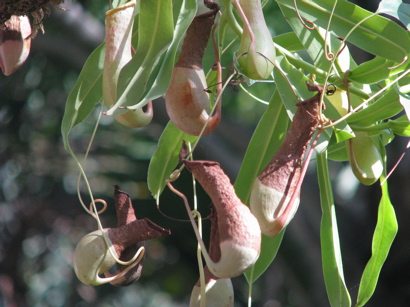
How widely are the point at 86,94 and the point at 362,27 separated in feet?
0.98

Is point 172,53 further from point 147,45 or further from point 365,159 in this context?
point 365,159

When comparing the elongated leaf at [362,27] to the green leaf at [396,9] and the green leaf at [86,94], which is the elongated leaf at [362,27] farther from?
the green leaf at [86,94]

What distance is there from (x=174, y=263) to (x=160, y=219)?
1.23 feet

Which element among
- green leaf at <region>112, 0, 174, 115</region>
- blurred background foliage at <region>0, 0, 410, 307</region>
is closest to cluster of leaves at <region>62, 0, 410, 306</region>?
green leaf at <region>112, 0, 174, 115</region>

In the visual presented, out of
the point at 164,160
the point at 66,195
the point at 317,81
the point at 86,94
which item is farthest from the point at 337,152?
the point at 66,195

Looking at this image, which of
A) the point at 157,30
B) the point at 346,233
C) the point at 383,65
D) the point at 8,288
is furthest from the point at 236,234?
the point at 8,288

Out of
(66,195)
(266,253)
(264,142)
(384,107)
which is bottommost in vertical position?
(66,195)

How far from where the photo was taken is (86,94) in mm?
566

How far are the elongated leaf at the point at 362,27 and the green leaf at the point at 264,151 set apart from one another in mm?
103

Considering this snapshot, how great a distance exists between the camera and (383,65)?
608 mm

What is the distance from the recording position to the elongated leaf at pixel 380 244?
689mm

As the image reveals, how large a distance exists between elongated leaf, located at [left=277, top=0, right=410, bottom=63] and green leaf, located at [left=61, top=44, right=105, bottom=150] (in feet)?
0.74

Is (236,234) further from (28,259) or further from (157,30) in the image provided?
(28,259)

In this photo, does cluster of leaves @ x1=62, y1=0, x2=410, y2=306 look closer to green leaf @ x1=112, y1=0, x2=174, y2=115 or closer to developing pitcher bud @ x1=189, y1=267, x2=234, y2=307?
green leaf @ x1=112, y1=0, x2=174, y2=115
